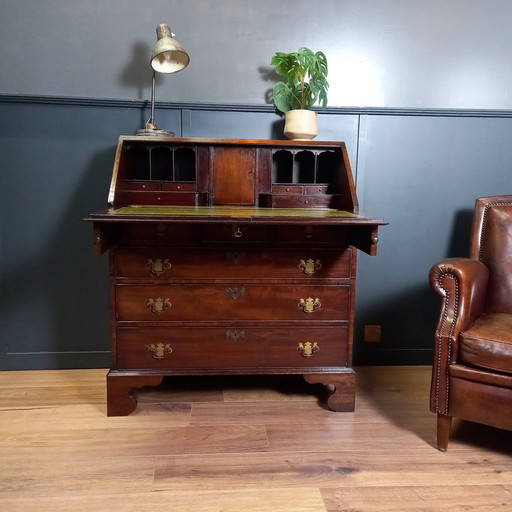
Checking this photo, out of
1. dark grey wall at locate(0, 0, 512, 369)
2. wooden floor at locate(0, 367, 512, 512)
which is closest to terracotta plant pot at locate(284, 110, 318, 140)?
dark grey wall at locate(0, 0, 512, 369)

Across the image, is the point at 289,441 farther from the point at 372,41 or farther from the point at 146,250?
the point at 372,41

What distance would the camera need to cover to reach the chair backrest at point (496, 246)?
6.47 ft

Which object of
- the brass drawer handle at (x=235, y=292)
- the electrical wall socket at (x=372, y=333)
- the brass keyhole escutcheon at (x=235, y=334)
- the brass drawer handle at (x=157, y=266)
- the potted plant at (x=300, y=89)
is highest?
the potted plant at (x=300, y=89)

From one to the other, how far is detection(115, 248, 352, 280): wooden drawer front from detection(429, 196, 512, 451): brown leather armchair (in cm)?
42

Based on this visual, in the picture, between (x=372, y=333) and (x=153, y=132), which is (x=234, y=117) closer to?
(x=153, y=132)

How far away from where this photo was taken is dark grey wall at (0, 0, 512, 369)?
2258 mm

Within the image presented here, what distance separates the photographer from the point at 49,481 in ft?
4.93

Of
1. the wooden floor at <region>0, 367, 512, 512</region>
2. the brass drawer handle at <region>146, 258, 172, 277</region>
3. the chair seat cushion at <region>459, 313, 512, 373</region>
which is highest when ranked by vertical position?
the brass drawer handle at <region>146, 258, 172, 277</region>

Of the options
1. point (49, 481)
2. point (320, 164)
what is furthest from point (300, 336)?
point (49, 481)

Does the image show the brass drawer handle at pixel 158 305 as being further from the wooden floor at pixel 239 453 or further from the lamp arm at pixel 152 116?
the lamp arm at pixel 152 116

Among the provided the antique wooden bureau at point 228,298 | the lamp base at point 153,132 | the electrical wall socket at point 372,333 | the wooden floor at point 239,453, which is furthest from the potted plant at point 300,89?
the wooden floor at point 239,453

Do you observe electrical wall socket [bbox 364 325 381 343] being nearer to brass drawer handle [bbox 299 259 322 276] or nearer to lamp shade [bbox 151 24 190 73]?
brass drawer handle [bbox 299 259 322 276]

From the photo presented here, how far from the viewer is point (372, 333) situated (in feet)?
8.29

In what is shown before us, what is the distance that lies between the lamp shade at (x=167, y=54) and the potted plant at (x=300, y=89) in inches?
17.2
